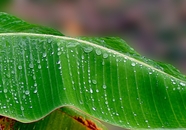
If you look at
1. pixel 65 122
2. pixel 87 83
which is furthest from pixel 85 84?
pixel 65 122

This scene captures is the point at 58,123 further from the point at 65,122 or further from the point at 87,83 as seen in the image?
the point at 87,83

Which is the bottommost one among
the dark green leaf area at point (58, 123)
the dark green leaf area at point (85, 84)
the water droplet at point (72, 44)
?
the dark green leaf area at point (58, 123)

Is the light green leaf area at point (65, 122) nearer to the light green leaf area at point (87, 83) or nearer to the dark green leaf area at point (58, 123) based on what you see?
the dark green leaf area at point (58, 123)

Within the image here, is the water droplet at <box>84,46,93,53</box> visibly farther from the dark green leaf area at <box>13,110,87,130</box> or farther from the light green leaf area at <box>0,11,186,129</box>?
the dark green leaf area at <box>13,110,87,130</box>

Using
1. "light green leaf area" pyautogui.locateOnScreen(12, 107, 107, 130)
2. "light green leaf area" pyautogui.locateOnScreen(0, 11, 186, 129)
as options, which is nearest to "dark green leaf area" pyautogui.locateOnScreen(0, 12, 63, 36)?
"light green leaf area" pyautogui.locateOnScreen(0, 11, 186, 129)

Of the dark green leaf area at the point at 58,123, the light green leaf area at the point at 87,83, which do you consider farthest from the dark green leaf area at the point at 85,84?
the dark green leaf area at the point at 58,123

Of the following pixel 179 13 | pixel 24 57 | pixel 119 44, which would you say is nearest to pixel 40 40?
pixel 24 57
